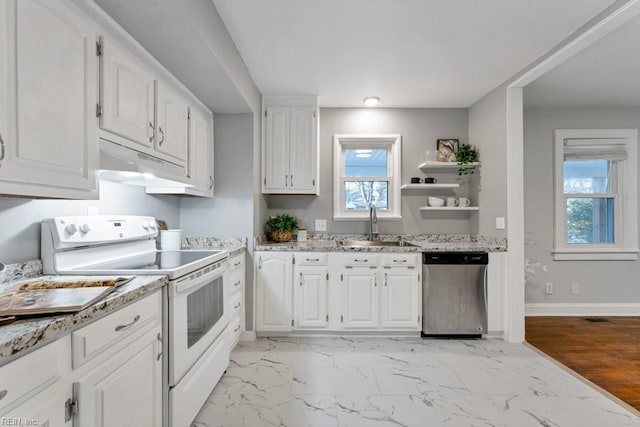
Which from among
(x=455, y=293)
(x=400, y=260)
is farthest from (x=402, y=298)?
(x=455, y=293)

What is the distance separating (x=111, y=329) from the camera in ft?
3.41

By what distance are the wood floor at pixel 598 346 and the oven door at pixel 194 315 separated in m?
2.72

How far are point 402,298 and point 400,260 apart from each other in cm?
37

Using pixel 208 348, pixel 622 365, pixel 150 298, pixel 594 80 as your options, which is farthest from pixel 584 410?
pixel 594 80

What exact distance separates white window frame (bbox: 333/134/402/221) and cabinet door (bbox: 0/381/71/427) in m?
2.90

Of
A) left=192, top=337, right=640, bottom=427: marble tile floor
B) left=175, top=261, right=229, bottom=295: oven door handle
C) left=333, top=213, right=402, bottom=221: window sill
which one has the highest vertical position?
left=333, top=213, right=402, bottom=221: window sill

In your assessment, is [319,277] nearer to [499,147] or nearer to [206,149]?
[206,149]

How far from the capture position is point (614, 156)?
11.9 ft

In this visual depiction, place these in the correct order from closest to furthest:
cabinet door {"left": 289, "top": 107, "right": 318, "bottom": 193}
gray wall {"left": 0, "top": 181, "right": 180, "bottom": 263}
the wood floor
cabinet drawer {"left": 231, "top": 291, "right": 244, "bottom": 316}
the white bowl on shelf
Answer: gray wall {"left": 0, "top": 181, "right": 180, "bottom": 263} < the wood floor < cabinet drawer {"left": 231, "top": 291, "right": 244, "bottom": 316} < cabinet door {"left": 289, "top": 107, "right": 318, "bottom": 193} < the white bowl on shelf

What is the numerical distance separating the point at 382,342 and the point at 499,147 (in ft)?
7.36

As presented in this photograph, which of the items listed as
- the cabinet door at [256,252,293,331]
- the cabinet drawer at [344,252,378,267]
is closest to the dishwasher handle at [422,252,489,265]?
the cabinet drawer at [344,252,378,267]

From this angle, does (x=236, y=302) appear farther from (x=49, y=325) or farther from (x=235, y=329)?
(x=49, y=325)

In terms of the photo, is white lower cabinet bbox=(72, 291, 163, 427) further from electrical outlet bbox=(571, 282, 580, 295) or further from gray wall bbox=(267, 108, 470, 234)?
electrical outlet bbox=(571, 282, 580, 295)

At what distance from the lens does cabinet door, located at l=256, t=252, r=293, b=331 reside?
9.45 ft
